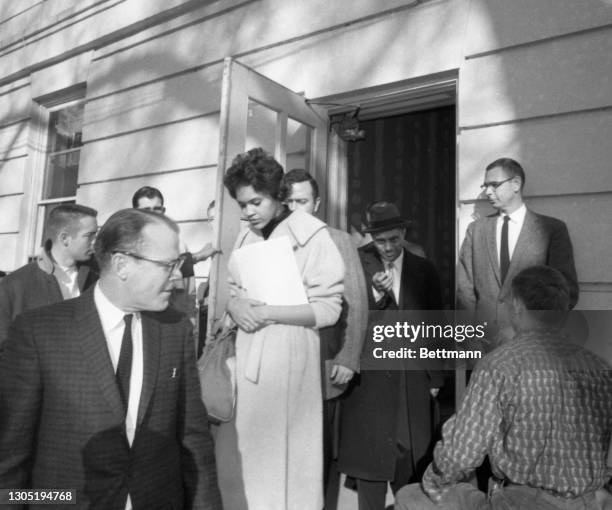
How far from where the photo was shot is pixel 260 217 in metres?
2.69

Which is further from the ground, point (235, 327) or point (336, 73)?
point (336, 73)

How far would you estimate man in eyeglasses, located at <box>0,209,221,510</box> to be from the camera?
1.56 meters

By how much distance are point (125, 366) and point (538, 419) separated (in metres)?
1.45

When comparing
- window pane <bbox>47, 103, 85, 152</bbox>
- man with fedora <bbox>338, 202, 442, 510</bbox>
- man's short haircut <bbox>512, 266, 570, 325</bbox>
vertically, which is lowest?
man with fedora <bbox>338, 202, 442, 510</bbox>

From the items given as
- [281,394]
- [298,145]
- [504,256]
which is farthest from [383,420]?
[298,145]

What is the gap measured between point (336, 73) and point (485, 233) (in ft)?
6.32

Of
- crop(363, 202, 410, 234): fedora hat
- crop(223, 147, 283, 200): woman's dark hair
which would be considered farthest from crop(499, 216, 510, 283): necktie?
crop(223, 147, 283, 200): woman's dark hair

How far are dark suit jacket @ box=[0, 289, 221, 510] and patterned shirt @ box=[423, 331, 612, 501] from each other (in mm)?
1026

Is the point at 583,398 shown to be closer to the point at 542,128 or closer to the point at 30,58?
the point at 542,128

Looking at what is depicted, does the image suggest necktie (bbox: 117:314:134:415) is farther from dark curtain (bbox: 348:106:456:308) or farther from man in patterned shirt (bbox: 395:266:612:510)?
dark curtain (bbox: 348:106:456:308)

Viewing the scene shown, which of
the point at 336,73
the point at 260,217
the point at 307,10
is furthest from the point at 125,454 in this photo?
the point at 307,10

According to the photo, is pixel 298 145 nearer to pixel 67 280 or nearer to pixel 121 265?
pixel 67 280

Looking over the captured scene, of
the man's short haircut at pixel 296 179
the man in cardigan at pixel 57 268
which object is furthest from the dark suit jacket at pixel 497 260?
the man in cardigan at pixel 57 268

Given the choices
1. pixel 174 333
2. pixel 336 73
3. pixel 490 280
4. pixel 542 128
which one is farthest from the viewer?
pixel 336 73
